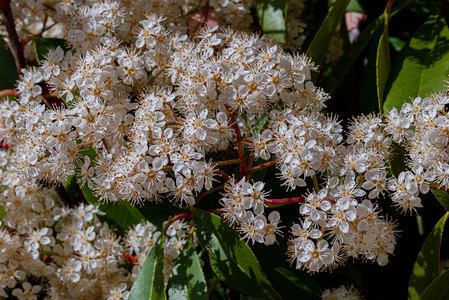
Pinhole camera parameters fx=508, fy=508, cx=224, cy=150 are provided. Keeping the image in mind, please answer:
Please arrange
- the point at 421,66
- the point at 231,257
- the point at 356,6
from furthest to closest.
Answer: the point at 356,6 < the point at 421,66 < the point at 231,257

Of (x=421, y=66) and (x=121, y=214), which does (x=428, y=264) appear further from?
(x=121, y=214)

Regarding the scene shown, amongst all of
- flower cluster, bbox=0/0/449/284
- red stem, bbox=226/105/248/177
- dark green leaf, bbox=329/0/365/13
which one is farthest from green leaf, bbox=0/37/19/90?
dark green leaf, bbox=329/0/365/13

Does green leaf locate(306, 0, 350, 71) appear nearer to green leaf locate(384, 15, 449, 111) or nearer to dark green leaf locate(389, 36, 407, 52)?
green leaf locate(384, 15, 449, 111)

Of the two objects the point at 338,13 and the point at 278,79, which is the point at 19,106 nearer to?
the point at 278,79

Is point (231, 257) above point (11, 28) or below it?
below

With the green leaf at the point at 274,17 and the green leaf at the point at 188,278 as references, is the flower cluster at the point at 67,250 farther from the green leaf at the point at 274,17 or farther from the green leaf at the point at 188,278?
the green leaf at the point at 274,17

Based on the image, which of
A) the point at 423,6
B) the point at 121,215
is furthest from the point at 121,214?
the point at 423,6

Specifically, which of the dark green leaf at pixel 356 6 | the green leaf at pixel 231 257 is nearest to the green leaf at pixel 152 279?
the green leaf at pixel 231 257
